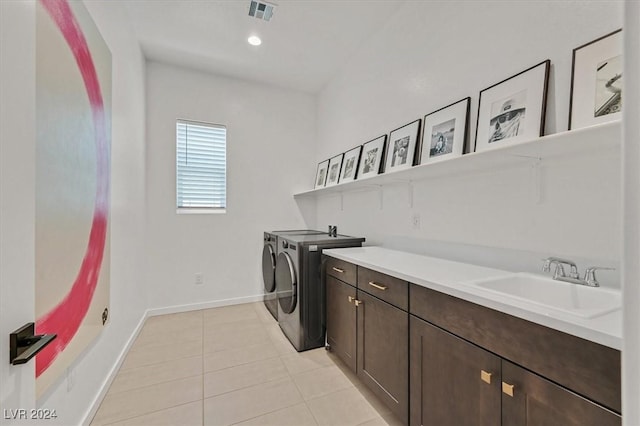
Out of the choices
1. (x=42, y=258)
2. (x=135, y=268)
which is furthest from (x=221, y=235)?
(x=42, y=258)

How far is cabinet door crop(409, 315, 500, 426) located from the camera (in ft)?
3.26

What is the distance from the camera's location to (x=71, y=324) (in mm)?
1283

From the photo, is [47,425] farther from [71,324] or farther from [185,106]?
[185,106]

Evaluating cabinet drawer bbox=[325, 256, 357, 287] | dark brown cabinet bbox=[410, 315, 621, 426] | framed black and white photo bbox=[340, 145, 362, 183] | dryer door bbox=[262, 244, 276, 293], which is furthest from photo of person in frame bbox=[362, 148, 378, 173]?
dark brown cabinet bbox=[410, 315, 621, 426]

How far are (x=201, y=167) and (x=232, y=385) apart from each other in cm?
256

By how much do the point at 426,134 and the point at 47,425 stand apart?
8.31 feet

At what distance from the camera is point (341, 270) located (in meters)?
2.08

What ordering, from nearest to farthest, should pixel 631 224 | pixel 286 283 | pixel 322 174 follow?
pixel 631 224 < pixel 286 283 < pixel 322 174

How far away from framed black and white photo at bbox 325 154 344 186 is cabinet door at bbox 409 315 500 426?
2.17 m

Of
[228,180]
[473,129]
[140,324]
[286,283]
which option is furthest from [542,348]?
[228,180]

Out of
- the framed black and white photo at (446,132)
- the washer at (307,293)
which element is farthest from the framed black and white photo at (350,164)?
the framed black and white photo at (446,132)

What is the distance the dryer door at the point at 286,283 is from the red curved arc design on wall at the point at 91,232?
1.36 m

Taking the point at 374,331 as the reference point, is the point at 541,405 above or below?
above

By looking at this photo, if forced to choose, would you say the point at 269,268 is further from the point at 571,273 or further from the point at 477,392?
the point at 571,273
